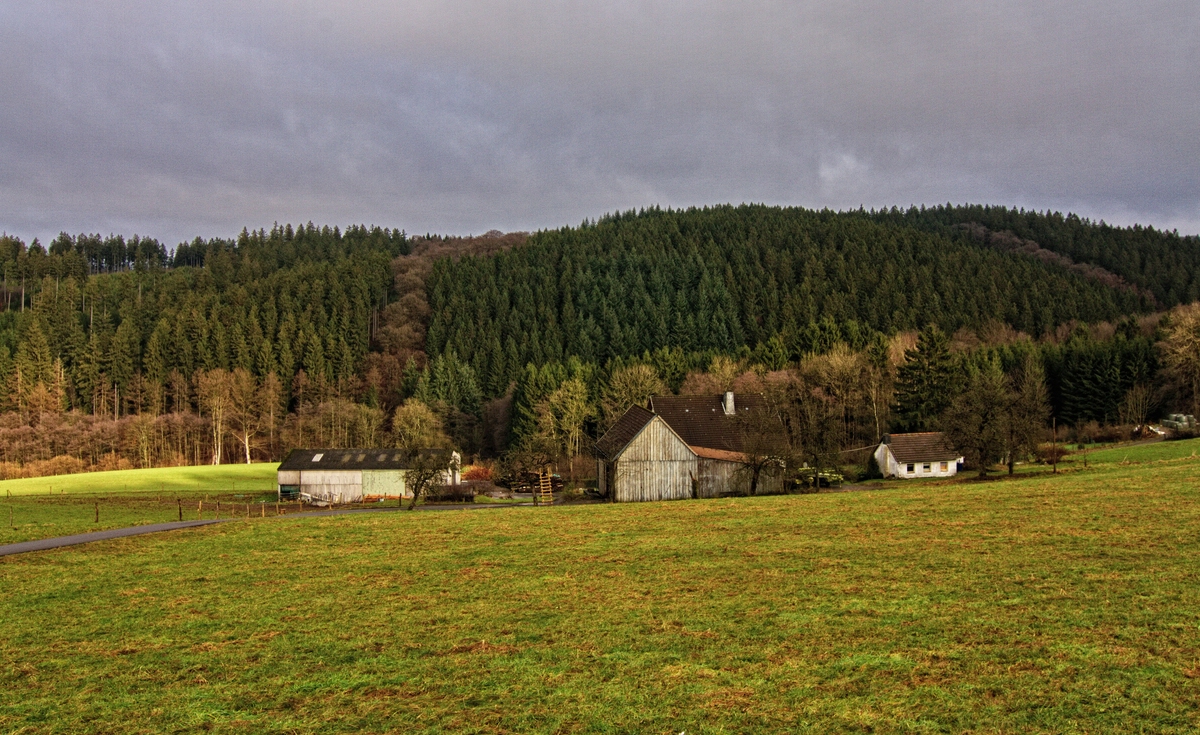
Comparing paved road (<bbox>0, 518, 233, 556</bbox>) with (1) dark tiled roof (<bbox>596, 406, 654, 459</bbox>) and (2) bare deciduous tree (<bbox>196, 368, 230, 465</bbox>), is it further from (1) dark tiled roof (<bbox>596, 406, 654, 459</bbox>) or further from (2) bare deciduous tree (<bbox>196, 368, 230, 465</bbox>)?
(2) bare deciduous tree (<bbox>196, 368, 230, 465</bbox>)

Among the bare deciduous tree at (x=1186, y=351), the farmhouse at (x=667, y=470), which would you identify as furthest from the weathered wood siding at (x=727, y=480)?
the bare deciduous tree at (x=1186, y=351)

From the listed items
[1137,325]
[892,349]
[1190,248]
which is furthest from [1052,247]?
[892,349]

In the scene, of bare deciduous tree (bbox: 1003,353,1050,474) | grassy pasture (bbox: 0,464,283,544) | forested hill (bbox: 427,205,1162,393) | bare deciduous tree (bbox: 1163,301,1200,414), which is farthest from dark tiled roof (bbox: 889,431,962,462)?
forested hill (bbox: 427,205,1162,393)

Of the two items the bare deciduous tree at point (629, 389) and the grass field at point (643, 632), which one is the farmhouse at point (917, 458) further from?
the grass field at point (643, 632)

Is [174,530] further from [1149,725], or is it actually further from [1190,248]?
[1190,248]

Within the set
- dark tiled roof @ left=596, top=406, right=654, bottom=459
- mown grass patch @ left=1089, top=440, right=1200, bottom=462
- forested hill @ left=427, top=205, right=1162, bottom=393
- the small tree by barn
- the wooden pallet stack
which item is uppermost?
forested hill @ left=427, top=205, right=1162, bottom=393

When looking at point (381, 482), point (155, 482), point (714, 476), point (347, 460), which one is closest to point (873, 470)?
point (714, 476)

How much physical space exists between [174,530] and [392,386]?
342ft

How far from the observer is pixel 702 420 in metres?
63.8

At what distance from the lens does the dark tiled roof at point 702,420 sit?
61.2 metres

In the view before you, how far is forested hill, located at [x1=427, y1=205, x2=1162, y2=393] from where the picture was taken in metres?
137

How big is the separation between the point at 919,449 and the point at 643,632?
57.5m

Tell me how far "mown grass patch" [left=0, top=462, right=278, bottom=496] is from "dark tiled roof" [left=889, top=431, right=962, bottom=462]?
58.3m

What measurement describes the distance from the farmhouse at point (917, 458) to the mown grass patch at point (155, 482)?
5781cm
